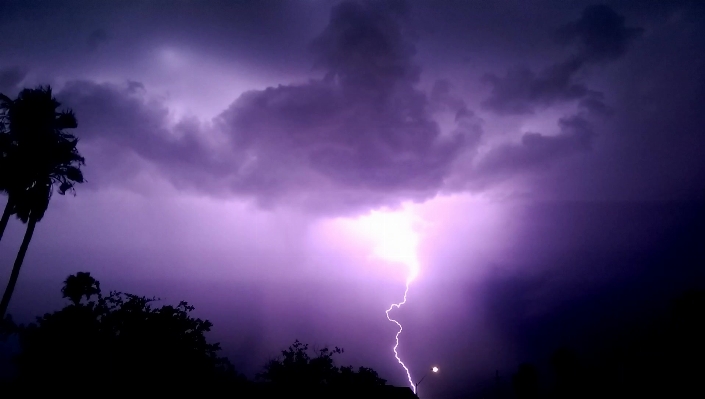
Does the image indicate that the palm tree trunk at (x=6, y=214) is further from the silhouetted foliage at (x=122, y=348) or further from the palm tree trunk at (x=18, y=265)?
the silhouetted foliage at (x=122, y=348)

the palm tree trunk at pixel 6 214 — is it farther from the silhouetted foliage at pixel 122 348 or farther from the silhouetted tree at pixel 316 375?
the silhouetted tree at pixel 316 375

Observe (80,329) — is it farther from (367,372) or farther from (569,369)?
(569,369)

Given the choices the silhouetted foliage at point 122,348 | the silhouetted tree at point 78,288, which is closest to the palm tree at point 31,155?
the silhouetted foliage at point 122,348

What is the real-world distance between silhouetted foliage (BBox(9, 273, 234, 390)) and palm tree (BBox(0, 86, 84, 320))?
4525 millimetres

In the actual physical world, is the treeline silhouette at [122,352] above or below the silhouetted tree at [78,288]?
below

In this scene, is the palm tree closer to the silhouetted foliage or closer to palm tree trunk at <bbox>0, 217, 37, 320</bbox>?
palm tree trunk at <bbox>0, 217, 37, 320</bbox>

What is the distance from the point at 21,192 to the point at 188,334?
12.7 m

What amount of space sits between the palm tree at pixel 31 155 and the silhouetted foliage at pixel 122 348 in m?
4.52

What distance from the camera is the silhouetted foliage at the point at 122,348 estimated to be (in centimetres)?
2164

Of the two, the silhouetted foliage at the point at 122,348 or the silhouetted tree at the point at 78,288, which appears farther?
the silhouetted tree at the point at 78,288

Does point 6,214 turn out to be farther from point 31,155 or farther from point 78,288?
point 78,288

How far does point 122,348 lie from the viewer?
920 inches

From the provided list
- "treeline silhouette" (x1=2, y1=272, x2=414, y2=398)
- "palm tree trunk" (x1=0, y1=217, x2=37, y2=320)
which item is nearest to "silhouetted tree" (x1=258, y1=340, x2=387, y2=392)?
"treeline silhouette" (x1=2, y1=272, x2=414, y2=398)

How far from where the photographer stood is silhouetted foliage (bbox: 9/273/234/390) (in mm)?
21641
